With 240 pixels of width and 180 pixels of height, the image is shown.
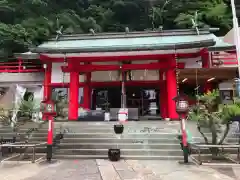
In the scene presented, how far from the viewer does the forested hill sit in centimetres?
1605

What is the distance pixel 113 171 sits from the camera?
5.60m

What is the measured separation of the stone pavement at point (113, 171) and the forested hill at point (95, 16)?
11.4 metres

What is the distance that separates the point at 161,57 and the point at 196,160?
6.29 meters

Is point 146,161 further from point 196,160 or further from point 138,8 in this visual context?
point 138,8

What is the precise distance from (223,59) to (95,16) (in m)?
13.6

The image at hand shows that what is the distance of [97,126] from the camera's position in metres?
9.43

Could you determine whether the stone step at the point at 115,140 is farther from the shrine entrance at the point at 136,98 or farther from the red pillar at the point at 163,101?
the shrine entrance at the point at 136,98

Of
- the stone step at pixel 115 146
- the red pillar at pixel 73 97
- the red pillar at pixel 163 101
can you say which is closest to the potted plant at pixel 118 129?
the stone step at pixel 115 146

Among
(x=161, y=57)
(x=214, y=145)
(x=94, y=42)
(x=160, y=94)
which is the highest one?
(x=94, y=42)

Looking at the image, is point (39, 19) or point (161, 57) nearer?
point (161, 57)

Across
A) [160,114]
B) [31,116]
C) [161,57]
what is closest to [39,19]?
[31,116]

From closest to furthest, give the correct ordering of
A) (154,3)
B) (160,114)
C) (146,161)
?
(146,161) → (160,114) → (154,3)

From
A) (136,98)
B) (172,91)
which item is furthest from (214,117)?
(136,98)

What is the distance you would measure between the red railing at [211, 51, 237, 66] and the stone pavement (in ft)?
24.7
